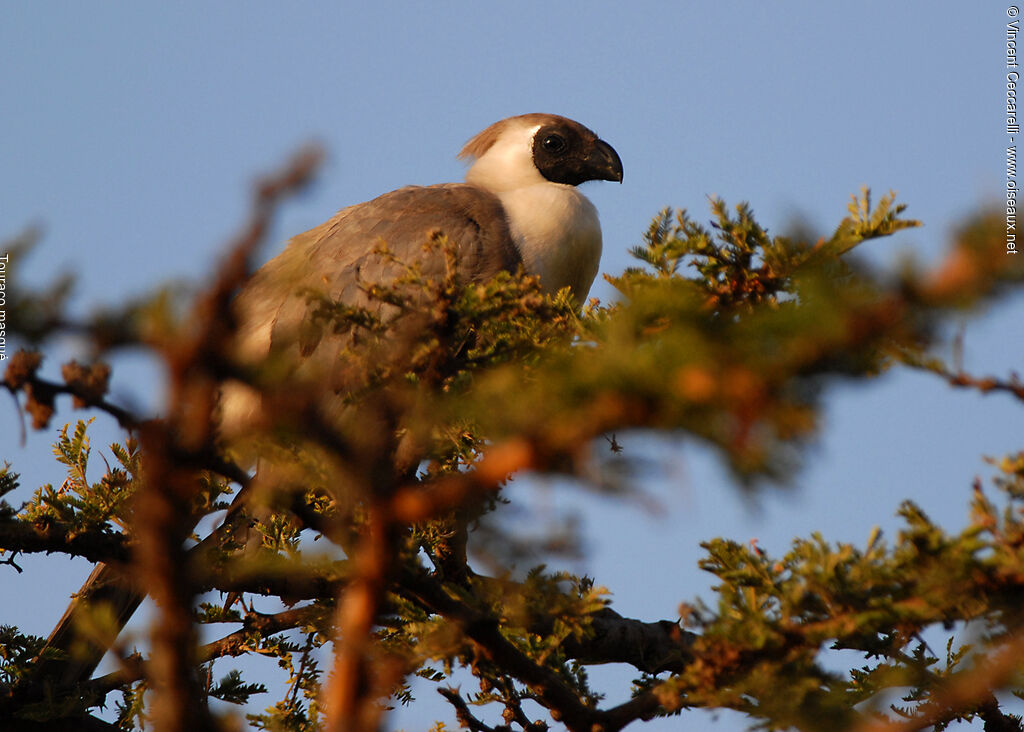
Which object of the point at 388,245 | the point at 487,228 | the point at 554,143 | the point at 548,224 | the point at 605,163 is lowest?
the point at 388,245

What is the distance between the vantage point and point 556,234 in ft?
16.4

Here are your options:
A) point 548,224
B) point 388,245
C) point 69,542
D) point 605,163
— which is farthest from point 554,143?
point 69,542

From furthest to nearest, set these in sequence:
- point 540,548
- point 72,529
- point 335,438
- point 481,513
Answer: point 72,529 → point 540,548 → point 481,513 → point 335,438

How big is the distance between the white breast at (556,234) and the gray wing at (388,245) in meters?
0.10

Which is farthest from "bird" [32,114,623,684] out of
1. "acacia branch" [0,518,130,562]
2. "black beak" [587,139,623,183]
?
"acacia branch" [0,518,130,562]

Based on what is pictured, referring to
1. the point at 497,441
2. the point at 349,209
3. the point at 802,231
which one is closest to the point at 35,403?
the point at 497,441

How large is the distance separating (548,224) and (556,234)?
0.07 metres

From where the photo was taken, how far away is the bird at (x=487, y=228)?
14.9 feet

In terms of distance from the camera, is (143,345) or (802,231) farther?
(802,231)

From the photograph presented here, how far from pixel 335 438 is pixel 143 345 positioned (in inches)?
10.9

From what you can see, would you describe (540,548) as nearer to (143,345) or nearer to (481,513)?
(481,513)

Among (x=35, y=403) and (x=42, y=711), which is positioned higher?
(x=42, y=711)

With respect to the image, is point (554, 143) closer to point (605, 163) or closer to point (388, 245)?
point (605, 163)

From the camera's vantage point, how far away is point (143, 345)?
121 centimetres
